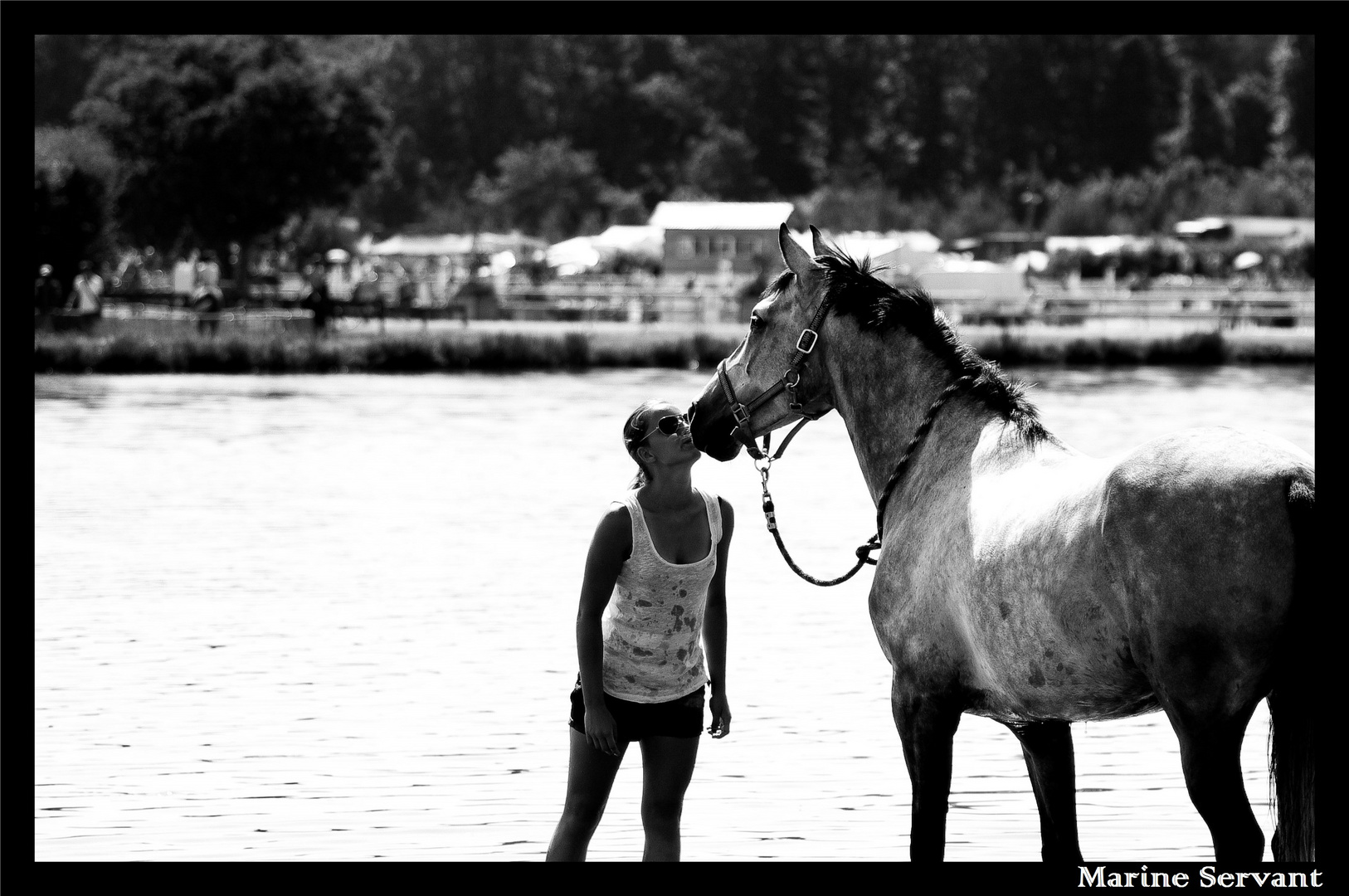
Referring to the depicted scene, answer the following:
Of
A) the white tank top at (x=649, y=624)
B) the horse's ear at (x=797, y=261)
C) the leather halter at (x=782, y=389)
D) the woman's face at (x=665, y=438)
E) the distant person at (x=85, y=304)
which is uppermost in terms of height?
the distant person at (x=85, y=304)

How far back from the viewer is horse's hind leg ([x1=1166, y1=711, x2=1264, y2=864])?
473 cm

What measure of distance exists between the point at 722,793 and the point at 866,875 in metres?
3.12

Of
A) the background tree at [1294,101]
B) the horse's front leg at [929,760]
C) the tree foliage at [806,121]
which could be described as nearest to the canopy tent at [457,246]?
the tree foliage at [806,121]

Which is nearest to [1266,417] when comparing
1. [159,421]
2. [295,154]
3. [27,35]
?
[159,421]

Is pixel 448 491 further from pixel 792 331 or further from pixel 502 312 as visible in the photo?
pixel 502 312

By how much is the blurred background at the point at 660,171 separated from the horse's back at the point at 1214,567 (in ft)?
68.3

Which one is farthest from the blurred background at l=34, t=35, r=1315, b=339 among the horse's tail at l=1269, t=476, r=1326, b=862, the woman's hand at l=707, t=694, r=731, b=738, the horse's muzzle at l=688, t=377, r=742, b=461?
the horse's tail at l=1269, t=476, r=1326, b=862

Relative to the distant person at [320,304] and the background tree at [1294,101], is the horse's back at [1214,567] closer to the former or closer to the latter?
the distant person at [320,304]

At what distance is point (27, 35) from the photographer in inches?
197

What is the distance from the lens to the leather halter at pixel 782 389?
589 cm

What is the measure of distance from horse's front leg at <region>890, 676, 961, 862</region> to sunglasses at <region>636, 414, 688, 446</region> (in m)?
0.90

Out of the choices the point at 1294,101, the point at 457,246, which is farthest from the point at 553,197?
the point at 1294,101

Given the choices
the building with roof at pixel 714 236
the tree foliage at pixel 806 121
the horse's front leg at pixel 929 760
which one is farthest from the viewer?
the tree foliage at pixel 806 121

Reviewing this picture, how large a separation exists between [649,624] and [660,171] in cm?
12123
